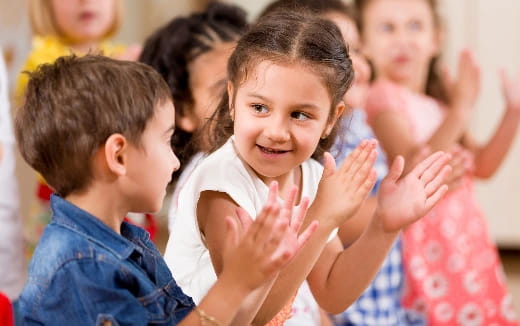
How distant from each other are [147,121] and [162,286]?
0.65 ft

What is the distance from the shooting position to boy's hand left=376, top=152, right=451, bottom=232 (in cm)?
128

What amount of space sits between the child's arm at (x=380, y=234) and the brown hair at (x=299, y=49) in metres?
0.15

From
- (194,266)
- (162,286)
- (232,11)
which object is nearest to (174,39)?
(232,11)

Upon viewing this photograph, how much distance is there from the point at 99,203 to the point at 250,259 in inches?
8.1

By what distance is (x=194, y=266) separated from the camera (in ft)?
4.19

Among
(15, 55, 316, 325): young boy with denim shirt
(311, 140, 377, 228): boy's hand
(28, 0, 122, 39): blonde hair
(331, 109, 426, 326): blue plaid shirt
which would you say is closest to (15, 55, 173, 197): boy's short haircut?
(15, 55, 316, 325): young boy with denim shirt

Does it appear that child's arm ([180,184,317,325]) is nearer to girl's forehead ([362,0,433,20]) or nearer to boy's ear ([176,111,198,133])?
boy's ear ([176,111,198,133])

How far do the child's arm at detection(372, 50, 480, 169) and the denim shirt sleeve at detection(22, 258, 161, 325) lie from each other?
3.86 ft

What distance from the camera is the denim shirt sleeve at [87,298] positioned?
1.01m

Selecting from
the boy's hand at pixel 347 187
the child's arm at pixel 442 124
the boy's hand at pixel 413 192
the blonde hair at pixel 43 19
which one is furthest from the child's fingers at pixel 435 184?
the blonde hair at pixel 43 19

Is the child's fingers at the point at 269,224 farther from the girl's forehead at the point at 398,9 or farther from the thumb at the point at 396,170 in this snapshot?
the girl's forehead at the point at 398,9

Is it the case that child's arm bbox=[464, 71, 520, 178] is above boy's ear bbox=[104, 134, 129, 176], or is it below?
below

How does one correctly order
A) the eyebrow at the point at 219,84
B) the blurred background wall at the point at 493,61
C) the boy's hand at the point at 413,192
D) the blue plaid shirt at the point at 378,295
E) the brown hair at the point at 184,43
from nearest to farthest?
the boy's hand at the point at 413,192
the eyebrow at the point at 219,84
the brown hair at the point at 184,43
the blue plaid shirt at the point at 378,295
the blurred background wall at the point at 493,61

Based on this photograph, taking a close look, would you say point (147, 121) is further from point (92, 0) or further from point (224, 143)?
point (92, 0)
